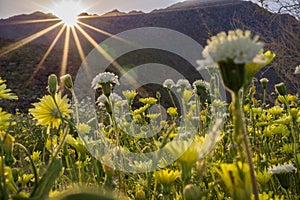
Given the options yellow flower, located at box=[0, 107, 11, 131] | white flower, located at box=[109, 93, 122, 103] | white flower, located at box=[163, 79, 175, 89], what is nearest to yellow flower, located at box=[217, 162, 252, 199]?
yellow flower, located at box=[0, 107, 11, 131]

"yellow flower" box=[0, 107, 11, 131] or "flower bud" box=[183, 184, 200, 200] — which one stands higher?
"yellow flower" box=[0, 107, 11, 131]

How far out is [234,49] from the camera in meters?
0.57

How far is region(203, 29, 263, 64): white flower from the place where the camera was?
1.85 ft

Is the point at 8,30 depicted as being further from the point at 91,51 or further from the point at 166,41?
the point at 166,41

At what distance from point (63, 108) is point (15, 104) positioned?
10445 millimetres

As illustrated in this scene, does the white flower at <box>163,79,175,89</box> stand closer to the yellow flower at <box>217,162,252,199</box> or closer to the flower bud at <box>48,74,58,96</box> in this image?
the flower bud at <box>48,74,58,96</box>

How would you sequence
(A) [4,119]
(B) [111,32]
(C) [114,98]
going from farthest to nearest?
(B) [111,32], (C) [114,98], (A) [4,119]

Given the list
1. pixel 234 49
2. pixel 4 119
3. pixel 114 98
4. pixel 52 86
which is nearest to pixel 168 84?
pixel 114 98

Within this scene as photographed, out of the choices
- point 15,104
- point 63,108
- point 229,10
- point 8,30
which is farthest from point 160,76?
point 63,108

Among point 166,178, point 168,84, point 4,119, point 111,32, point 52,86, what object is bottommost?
point 166,178

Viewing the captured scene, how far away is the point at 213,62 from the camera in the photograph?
0.58 metres

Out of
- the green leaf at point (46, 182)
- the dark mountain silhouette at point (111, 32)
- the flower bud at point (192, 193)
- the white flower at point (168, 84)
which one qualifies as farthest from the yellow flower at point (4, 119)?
the dark mountain silhouette at point (111, 32)

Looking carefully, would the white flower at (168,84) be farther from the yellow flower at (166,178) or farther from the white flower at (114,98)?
the yellow flower at (166,178)

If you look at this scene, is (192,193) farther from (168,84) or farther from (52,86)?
(168,84)
